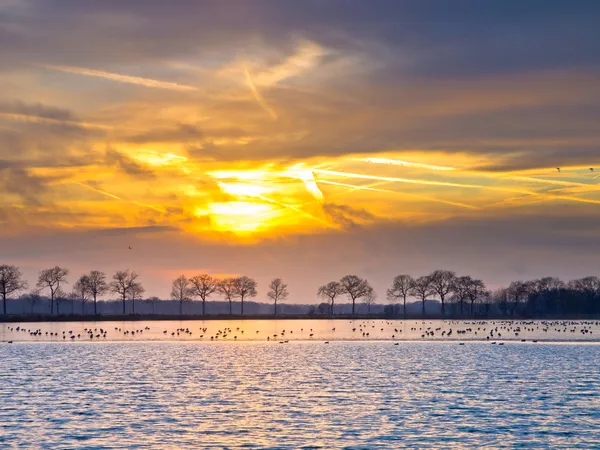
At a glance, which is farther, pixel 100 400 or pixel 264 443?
pixel 100 400

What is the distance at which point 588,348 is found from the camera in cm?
10725

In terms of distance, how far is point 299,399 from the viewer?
170ft

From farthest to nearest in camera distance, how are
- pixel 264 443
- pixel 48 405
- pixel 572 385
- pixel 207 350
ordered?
pixel 207 350 → pixel 572 385 → pixel 48 405 → pixel 264 443

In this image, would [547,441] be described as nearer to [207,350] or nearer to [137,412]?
[137,412]

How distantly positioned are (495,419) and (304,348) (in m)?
66.2

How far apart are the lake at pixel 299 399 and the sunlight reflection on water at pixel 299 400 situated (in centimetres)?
10

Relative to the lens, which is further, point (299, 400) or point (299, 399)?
point (299, 399)

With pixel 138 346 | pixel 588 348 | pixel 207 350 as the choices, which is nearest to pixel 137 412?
pixel 207 350

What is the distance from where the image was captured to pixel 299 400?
51.4 m

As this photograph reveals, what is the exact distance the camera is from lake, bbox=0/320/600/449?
125 feet

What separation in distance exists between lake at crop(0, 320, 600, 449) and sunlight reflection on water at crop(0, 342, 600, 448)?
98mm

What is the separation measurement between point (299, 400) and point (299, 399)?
502 millimetres

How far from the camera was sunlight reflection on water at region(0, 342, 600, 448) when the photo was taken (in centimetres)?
3809

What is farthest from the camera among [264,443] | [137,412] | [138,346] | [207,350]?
[138,346]
